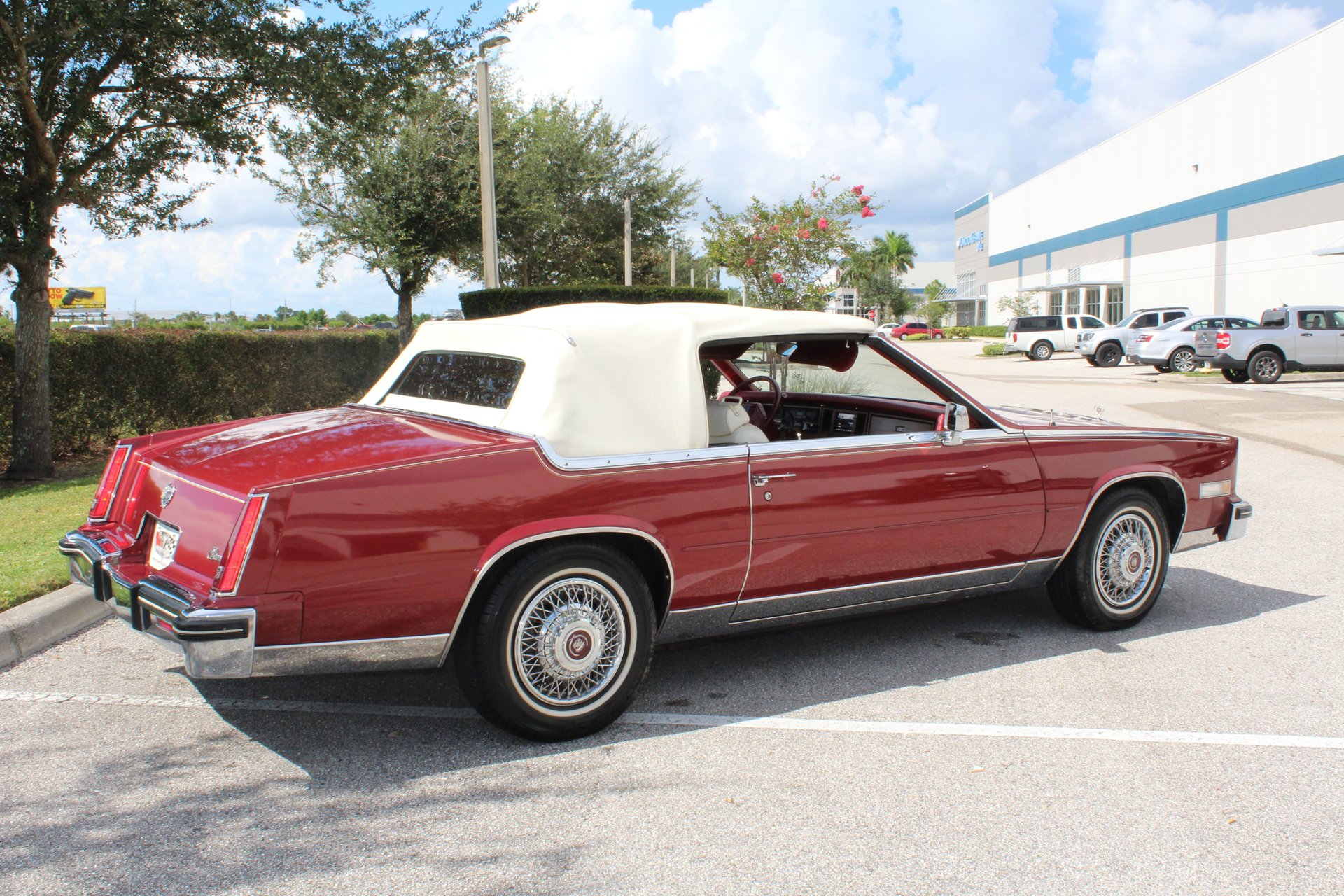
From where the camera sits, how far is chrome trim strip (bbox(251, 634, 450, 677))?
340 cm

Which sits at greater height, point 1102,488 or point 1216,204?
point 1216,204

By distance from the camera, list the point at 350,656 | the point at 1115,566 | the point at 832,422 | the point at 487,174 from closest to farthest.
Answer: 1. the point at 350,656
2. the point at 1115,566
3. the point at 832,422
4. the point at 487,174

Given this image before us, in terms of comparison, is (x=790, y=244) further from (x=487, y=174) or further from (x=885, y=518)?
(x=885, y=518)


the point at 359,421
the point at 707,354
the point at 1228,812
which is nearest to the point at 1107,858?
the point at 1228,812

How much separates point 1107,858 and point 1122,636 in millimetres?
2429

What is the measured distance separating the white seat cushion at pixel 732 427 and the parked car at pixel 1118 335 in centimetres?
3056

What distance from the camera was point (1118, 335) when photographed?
3225 centimetres

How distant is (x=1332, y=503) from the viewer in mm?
8875

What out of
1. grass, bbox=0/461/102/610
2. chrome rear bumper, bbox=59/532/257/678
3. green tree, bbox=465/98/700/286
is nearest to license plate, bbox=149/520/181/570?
chrome rear bumper, bbox=59/532/257/678

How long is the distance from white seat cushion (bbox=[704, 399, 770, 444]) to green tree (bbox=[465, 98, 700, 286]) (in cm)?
2068

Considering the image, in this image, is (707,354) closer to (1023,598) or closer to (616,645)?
(616,645)

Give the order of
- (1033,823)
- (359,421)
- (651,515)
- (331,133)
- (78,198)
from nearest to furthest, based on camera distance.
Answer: (1033,823) < (651,515) < (359,421) < (78,198) < (331,133)

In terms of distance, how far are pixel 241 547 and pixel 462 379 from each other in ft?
5.03

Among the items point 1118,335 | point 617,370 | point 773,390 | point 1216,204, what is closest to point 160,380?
point 773,390
